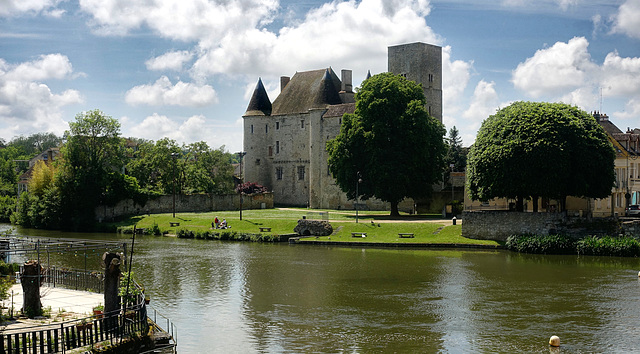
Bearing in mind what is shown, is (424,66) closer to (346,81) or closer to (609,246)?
(346,81)

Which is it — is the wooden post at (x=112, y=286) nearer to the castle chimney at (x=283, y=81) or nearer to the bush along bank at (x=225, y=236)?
the bush along bank at (x=225, y=236)

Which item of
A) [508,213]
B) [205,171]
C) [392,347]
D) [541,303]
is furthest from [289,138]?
[392,347]

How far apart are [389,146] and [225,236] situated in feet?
47.5

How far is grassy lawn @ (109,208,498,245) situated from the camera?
43938 millimetres

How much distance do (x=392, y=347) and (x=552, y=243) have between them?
2402 centimetres

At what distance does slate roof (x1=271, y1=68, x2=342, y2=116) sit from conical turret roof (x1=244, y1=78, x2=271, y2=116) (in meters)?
0.96

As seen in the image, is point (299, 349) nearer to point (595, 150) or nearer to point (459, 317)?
point (459, 317)

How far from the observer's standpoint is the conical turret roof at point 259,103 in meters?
79.2

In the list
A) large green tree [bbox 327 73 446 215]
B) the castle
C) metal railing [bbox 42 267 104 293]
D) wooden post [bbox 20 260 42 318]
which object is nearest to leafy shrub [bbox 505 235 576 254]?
large green tree [bbox 327 73 446 215]

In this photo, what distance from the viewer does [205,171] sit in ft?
251

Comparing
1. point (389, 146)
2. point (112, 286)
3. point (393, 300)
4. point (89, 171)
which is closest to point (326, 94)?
point (389, 146)

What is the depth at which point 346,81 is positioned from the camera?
2936 inches

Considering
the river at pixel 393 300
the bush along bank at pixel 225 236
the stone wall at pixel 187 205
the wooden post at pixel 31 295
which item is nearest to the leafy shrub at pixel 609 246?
the river at pixel 393 300

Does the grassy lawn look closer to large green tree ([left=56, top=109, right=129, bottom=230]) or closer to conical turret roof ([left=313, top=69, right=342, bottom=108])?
large green tree ([left=56, top=109, right=129, bottom=230])
